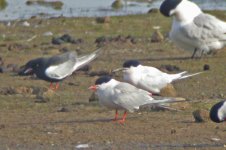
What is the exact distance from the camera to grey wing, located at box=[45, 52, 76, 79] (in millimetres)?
13383

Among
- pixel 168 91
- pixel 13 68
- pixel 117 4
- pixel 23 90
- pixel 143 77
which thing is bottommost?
pixel 117 4

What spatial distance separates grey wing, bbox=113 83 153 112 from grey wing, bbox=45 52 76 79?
2719 millimetres

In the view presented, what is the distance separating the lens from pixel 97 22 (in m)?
21.5

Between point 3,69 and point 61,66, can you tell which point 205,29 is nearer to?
point 61,66

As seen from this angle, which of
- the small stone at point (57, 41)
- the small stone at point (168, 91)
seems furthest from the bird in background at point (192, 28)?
the small stone at point (57, 41)

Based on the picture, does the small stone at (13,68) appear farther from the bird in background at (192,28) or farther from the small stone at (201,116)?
the small stone at (201,116)

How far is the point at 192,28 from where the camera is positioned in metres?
15.4

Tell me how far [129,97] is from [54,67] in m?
3.09

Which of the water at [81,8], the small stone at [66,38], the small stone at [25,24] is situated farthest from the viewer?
the water at [81,8]

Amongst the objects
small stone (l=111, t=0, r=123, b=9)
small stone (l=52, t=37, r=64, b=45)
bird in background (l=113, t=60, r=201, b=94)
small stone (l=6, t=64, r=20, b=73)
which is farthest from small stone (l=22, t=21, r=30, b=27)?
bird in background (l=113, t=60, r=201, b=94)

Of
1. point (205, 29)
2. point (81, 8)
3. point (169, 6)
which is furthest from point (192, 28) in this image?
point (81, 8)

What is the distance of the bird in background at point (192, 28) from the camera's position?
15336 mm

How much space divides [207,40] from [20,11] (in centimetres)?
1026

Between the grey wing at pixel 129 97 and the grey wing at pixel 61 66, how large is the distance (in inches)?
107
